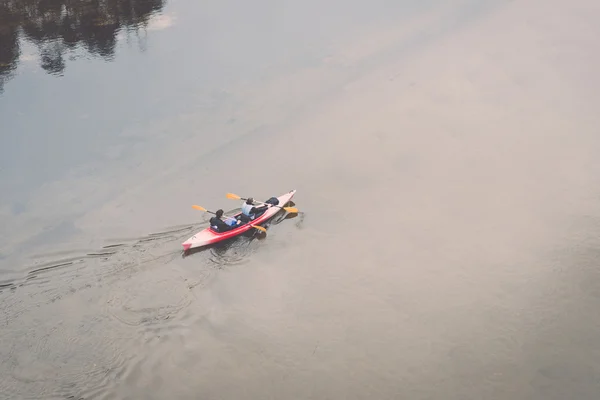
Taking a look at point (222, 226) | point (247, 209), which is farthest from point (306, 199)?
point (222, 226)

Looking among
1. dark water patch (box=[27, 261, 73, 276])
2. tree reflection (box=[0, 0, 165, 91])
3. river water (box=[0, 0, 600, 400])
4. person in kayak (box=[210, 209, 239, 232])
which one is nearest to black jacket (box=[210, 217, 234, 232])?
person in kayak (box=[210, 209, 239, 232])

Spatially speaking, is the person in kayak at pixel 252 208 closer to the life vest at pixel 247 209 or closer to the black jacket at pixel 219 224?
the life vest at pixel 247 209

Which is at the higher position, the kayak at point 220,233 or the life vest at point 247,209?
the life vest at point 247,209

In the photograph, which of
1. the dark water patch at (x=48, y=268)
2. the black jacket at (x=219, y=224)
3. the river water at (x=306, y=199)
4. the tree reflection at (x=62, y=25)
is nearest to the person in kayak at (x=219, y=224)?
the black jacket at (x=219, y=224)

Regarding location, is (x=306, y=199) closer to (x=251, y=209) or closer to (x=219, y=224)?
(x=251, y=209)

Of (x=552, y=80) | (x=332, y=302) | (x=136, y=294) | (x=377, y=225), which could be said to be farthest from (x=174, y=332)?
(x=552, y=80)
